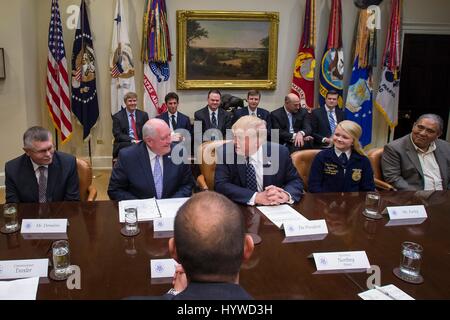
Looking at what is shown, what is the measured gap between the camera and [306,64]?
6059mm

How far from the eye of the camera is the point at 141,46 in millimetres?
5859

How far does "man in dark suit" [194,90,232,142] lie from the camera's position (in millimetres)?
5418

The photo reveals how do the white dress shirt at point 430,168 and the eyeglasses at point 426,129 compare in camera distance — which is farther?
the white dress shirt at point 430,168

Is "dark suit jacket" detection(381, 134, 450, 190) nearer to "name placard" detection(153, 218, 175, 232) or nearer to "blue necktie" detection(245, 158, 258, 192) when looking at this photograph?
"blue necktie" detection(245, 158, 258, 192)

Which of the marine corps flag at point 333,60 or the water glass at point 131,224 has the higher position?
the marine corps flag at point 333,60

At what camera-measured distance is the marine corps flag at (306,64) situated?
5883mm

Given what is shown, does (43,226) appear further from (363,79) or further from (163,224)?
(363,79)

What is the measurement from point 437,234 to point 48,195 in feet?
7.64

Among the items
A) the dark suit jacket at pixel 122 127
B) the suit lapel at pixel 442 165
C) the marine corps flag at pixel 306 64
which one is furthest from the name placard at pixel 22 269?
the marine corps flag at pixel 306 64

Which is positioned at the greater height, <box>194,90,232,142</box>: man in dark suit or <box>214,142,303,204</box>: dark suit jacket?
<box>194,90,232,142</box>: man in dark suit

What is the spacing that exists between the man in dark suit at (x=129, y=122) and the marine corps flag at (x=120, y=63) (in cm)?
44

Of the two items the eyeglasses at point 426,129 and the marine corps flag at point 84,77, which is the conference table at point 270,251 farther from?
the marine corps flag at point 84,77

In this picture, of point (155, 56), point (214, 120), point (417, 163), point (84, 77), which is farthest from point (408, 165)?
point (84, 77)

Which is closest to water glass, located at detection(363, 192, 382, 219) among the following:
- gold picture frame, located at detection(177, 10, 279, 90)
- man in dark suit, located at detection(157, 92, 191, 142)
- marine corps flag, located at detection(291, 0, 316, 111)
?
man in dark suit, located at detection(157, 92, 191, 142)
